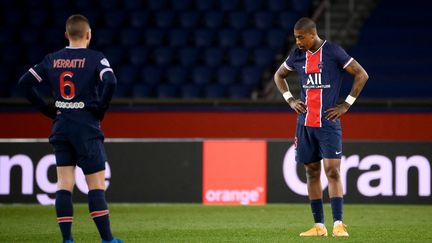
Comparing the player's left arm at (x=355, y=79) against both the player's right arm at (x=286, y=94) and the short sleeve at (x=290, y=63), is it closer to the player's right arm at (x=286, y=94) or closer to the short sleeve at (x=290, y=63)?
the player's right arm at (x=286, y=94)

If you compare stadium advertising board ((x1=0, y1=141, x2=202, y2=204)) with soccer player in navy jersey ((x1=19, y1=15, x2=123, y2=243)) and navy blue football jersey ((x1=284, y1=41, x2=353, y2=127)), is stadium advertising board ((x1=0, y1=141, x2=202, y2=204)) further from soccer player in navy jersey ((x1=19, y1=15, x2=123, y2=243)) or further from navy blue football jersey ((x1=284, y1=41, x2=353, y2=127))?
soccer player in navy jersey ((x1=19, y1=15, x2=123, y2=243))

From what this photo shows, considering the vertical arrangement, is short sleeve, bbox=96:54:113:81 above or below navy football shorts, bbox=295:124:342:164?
above

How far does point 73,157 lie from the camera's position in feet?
23.7

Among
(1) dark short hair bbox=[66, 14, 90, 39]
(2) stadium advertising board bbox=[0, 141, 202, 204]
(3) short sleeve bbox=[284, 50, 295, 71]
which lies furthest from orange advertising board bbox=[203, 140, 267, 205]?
(1) dark short hair bbox=[66, 14, 90, 39]

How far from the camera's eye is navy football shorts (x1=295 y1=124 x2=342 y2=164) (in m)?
8.28

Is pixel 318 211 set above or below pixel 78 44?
below

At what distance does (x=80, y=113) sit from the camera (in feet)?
23.3

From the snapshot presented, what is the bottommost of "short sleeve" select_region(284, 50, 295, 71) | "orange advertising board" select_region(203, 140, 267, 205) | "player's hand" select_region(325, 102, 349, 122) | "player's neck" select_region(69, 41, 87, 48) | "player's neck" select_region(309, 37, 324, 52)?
"orange advertising board" select_region(203, 140, 267, 205)

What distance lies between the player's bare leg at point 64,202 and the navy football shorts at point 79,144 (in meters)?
0.07

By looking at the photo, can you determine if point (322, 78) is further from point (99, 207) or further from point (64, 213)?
point (64, 213)

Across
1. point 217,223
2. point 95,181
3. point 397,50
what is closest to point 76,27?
point 95,181

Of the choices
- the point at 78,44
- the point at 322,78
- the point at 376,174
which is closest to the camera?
the point at 78,44

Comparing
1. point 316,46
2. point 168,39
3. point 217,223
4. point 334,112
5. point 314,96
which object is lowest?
point 217,223

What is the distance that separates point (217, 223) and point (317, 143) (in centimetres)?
174
